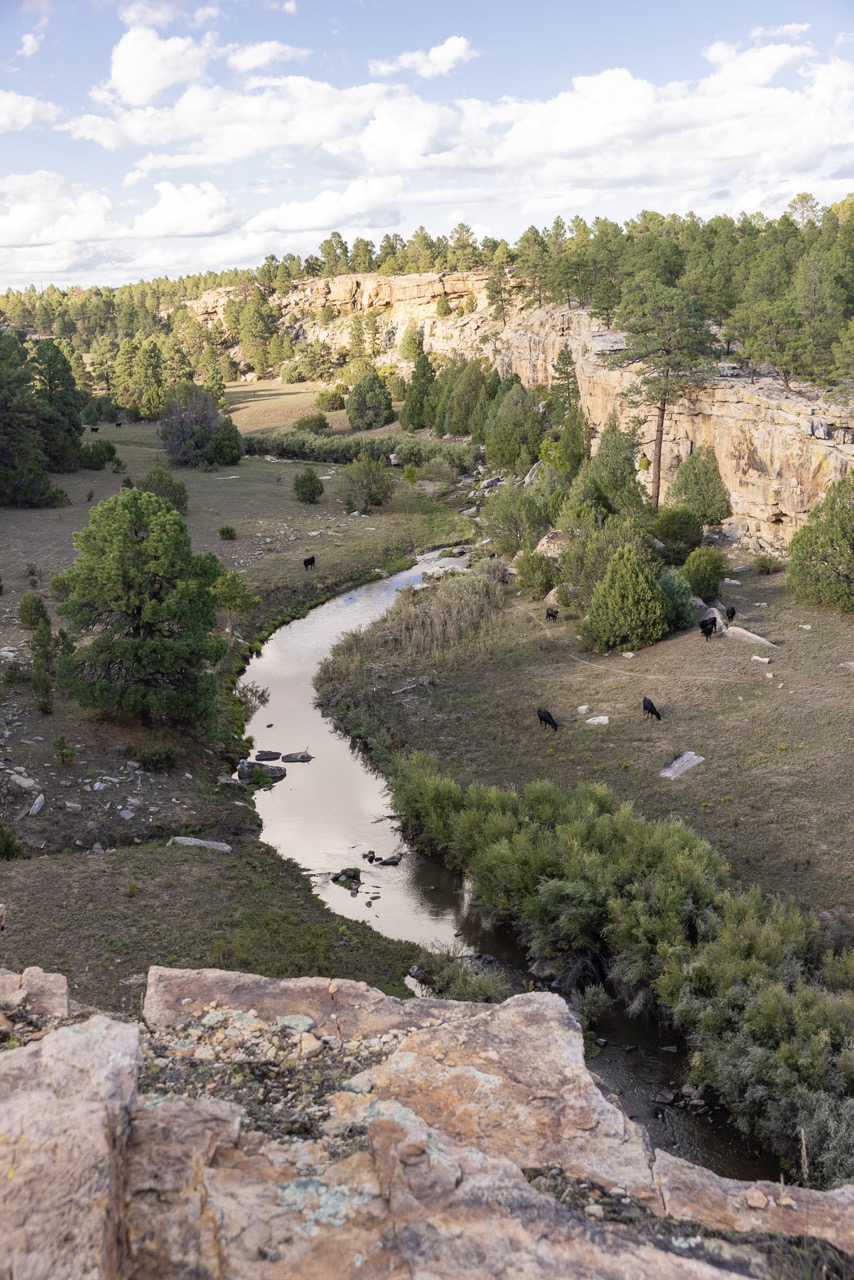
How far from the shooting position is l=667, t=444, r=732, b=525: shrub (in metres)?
38.1

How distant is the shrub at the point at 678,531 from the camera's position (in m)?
36.0

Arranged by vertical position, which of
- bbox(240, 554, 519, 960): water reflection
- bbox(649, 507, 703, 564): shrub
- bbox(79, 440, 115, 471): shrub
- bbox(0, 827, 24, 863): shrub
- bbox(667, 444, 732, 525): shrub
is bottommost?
bbox(240, 554, 519, 960): water reflection

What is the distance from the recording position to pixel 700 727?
22.3 meters

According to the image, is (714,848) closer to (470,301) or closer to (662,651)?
(662,651)

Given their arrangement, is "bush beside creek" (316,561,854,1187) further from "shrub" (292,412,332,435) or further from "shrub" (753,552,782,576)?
"shrub" (292,412,332,435)

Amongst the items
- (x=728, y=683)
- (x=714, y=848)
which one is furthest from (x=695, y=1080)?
(x=728, y=683)

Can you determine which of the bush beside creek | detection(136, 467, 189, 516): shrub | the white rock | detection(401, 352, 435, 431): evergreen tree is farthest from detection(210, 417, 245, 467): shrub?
the white rock

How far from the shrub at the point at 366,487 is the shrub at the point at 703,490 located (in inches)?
754

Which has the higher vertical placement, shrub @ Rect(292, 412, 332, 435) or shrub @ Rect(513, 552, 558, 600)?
shrub @ Rect(292, 412, 332, 435)

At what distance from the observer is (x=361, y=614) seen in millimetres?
36656

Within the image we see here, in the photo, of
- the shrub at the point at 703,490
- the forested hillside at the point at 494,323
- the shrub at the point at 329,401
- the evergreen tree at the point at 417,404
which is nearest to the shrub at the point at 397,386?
the forested hillside at the point at 494,323

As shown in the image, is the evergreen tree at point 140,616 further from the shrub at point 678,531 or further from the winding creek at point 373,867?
the shrub at point 678,531

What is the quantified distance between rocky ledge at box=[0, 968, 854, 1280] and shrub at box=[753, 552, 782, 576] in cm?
2980

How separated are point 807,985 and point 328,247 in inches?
5430
